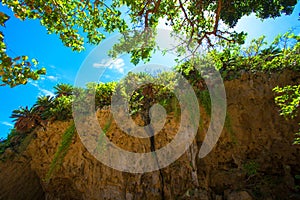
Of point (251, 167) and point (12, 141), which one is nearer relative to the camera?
point (251, 167)

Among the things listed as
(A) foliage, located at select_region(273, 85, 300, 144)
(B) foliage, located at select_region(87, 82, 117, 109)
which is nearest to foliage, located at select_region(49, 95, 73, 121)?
(B) foliage, located at select_region(87, 82, 117, 109)

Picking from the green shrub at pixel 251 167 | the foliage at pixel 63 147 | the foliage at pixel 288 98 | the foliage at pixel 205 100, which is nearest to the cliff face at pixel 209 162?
the green shrub at pixel 251 167

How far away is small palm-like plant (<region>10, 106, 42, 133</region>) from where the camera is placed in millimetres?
7262

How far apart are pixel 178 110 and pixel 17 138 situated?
628cm

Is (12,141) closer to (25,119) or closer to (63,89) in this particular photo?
(25,119)

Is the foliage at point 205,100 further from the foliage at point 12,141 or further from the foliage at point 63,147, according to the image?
the foliage at point 12,141

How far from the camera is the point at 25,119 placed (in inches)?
288

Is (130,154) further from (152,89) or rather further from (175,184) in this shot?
(152,89)

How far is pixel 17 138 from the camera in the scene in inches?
296

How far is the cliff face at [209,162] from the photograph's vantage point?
607cm

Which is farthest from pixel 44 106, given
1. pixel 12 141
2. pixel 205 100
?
pixel 205 100

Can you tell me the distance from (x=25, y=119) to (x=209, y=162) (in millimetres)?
6879

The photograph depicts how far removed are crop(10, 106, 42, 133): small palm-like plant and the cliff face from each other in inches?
18.2

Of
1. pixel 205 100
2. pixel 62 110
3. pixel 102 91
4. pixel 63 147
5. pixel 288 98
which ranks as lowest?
pixel 63 147
